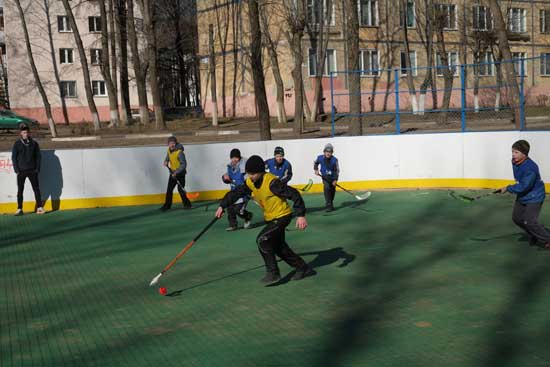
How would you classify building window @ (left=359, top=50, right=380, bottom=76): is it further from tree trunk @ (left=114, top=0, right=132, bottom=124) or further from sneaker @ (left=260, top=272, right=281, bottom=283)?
sneaker @ (left=260, top=272, right=281, bottom=283)

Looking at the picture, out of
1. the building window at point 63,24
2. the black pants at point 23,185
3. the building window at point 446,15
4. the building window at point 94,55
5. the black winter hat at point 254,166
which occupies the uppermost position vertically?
the building window at point 63,24

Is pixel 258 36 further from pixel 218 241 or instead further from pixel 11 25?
pixel 11 25

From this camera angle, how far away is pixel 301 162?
66.7 feet

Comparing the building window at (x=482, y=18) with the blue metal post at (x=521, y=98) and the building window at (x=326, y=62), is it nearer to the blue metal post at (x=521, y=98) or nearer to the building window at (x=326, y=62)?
the building window at (x=326, y=62)

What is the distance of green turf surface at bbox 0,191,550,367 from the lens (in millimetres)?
6777

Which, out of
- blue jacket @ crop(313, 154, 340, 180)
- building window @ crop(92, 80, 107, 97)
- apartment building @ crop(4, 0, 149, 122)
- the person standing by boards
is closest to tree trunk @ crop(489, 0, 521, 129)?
blue jacket @ crop(313, 154, 340, 180)

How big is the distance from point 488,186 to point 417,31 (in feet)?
114

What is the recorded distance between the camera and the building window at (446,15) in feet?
146

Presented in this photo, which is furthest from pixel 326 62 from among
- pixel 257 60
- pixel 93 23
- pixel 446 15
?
pixel 257 60

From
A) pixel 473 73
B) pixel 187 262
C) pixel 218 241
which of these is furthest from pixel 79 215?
pixel 473 73

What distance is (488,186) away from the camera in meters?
18.9

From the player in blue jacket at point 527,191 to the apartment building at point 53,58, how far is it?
49125mm

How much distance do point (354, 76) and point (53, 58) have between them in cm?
3855

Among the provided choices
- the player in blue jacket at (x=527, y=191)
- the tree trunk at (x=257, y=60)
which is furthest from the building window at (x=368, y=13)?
the player in blue jacket at (x=527, y=191)
